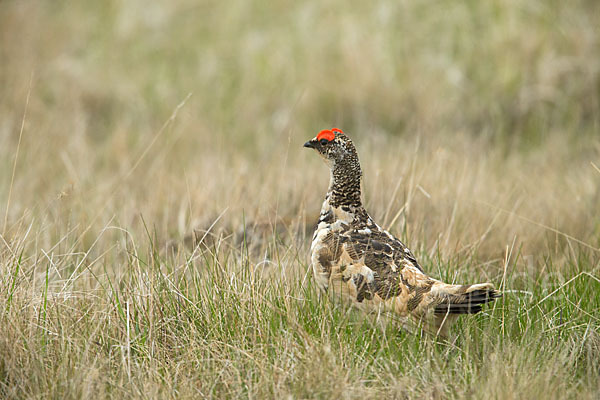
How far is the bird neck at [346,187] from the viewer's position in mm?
3730

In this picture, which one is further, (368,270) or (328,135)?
(328,135)

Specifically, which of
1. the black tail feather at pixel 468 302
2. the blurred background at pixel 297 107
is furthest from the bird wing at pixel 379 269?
the blurred background at pixel 297 107

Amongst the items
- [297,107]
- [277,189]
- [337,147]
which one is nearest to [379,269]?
[337,147]

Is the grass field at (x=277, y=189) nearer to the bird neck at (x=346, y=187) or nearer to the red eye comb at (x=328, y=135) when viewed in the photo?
the bird neck at (x=346, y=187)

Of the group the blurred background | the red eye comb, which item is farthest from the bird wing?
the blurred background

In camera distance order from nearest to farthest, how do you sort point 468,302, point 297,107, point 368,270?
point 468,302
point 368,270
point 297,107

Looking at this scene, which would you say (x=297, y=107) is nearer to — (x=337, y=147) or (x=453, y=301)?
(x=337, y=147)

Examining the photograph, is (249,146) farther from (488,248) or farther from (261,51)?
(488,248)

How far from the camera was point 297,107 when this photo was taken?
27.9 ft

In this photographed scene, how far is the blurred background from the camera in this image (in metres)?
5.41

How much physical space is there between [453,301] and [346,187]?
37.4 inches

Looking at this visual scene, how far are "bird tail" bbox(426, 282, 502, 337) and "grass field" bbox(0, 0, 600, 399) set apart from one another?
113mm

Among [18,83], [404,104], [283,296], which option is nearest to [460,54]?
[404,104]

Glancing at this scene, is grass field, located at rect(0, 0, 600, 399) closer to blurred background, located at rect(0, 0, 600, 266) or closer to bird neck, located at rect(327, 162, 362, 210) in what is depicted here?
blurred background, located at rect(0, 0, 600, 266)
